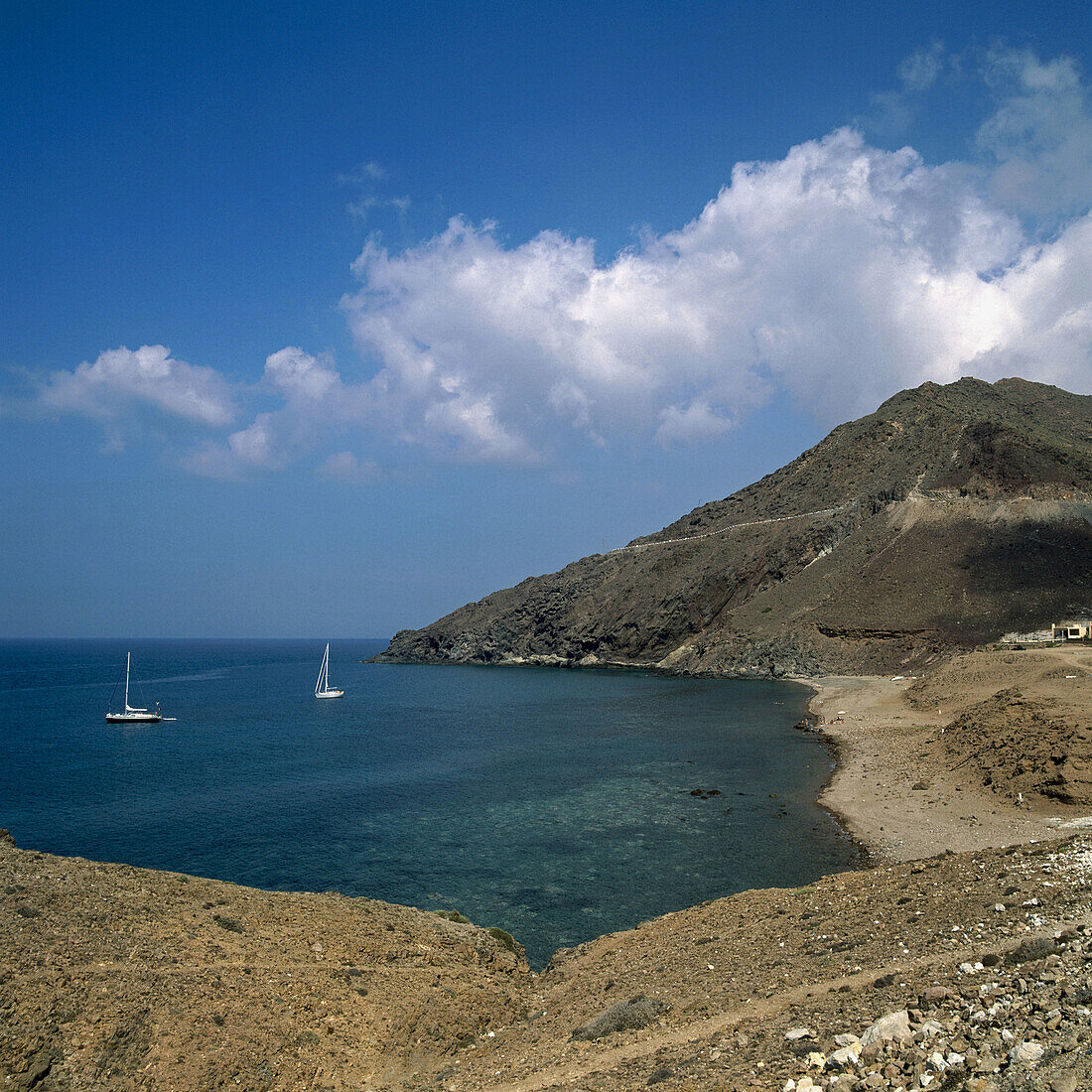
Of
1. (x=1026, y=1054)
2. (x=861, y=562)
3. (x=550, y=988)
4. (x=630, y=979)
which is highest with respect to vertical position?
(x=861, y=562)

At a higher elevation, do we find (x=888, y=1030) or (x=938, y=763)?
(x=888, y=1030)

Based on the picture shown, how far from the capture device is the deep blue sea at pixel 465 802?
77.2 feet

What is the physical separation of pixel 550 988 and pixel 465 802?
22.9m

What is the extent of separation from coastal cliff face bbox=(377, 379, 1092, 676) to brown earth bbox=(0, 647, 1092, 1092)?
72.5m

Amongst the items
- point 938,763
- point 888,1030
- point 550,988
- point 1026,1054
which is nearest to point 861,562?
point 938,763

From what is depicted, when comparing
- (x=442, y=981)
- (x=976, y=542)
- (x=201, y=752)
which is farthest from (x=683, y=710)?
(x=442, y=981)

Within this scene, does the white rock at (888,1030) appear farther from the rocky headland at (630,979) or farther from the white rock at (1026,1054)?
the white rock at (1026,1054)

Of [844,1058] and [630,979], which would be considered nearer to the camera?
[844,1058]

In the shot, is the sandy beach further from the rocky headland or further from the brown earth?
the brown earth

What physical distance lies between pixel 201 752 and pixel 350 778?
53.9 feet

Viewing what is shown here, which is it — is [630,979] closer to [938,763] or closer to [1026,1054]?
[1026,1054]

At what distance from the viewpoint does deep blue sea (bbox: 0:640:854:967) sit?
2352cm

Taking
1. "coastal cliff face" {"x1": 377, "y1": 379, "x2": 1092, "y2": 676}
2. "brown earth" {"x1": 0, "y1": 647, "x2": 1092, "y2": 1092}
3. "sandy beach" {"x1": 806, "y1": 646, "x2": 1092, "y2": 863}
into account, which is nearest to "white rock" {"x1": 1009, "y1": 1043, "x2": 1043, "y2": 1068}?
"brown earth" {"x1": 0, "y1": 647, "x2": 1092, "y2": 1092}

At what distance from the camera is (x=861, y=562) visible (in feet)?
328
